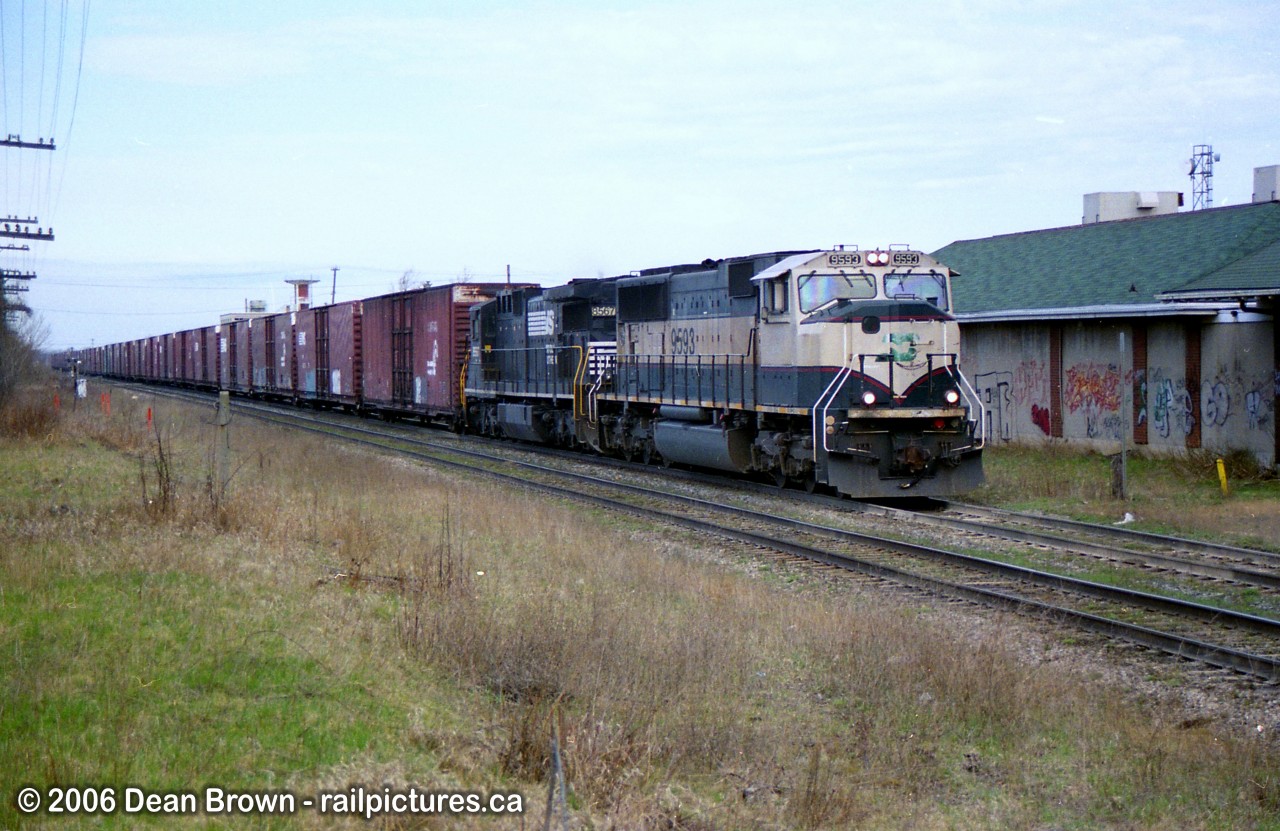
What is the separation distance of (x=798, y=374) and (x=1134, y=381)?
9022 mm

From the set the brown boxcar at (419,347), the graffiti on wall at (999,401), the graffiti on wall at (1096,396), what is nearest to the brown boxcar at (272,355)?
the brown boxcar at (419,347)

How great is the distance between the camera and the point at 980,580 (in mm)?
11117

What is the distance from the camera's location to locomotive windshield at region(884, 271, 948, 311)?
16859mm

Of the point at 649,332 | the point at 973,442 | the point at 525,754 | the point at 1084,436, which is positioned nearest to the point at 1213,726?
the point at 525,754

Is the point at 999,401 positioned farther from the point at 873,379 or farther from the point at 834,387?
the point at 834,387

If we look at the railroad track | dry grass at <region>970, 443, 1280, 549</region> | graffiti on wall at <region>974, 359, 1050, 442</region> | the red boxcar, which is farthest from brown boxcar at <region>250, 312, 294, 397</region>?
dry grass at <region>970, 443, 1280, 549</region>

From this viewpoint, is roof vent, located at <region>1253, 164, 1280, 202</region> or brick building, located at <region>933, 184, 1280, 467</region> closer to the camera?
brick building, located at <region>933, 184, 1280, 467</region>

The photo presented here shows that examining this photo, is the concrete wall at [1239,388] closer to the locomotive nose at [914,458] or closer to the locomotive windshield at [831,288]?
the locomotive nose at [914,458]

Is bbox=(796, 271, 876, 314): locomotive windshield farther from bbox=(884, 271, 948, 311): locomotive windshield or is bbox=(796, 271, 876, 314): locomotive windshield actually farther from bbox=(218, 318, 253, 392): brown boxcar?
bbox=(218, 318, 253, 392): brown boxcar

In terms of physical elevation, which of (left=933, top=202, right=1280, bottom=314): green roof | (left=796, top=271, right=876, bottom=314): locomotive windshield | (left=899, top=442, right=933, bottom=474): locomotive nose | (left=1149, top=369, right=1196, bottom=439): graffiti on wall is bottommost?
(left=899, top=442, right=933, bottom=474): locomotive nose

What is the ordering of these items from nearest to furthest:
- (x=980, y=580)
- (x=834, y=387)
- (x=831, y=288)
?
1. (x=980, y=580)
2. (x=834, y=387)
3. (x=831, y=288)

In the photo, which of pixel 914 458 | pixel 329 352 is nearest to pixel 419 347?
pixel 329 352

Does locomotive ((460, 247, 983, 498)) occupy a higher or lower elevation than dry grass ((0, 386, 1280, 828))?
higher

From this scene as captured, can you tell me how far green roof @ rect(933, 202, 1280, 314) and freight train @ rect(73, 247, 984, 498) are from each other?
3.73 meters
